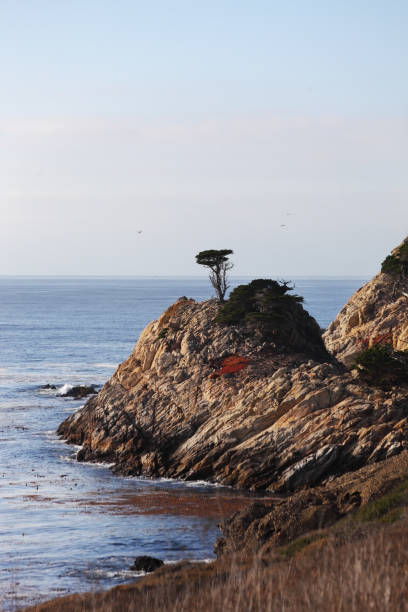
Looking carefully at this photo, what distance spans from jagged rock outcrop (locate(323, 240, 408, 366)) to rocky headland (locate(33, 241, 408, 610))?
23.4 inches

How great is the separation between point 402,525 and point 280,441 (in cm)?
2229

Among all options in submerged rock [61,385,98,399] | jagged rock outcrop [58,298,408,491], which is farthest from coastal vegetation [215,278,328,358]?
submerged rock [61,385,98,399]

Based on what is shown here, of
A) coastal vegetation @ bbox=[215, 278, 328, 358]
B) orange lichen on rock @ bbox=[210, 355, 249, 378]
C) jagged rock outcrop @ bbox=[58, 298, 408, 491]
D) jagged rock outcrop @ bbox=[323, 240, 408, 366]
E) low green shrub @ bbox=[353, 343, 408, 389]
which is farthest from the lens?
jagged rock outcrop @ bbox=[323, 240, 408, 366]

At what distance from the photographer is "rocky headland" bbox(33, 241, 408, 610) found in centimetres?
2512

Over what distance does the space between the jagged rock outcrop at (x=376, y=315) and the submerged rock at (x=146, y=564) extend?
38599mm

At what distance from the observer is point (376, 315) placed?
2650 inches

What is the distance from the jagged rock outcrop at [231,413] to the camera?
128 feet

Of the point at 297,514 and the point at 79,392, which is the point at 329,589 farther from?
the point at 79,392

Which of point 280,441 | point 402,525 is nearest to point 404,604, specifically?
point 402,525

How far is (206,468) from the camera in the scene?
4103 cm

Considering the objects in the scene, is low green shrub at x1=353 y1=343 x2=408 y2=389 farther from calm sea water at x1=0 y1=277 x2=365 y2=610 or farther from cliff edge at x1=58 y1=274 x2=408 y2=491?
calm sea water at x1=0 y1=277 x2=365 y2=610

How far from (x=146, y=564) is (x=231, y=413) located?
17780 mm

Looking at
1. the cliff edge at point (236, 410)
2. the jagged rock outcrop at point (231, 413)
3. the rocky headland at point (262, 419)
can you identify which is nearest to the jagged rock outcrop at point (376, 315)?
the rocky headland at point (262, 419)

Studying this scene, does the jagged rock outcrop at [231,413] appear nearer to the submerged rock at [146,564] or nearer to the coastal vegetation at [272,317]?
the coastal vegetation at [272,317]
